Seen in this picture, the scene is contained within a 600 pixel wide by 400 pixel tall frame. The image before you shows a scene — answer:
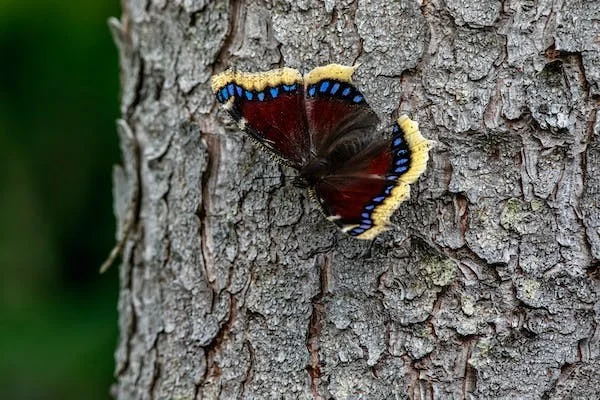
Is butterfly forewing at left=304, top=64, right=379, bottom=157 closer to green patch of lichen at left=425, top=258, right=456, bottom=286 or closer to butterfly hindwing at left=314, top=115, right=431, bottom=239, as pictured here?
butterfly hindwing at left=314, top=115, right=431, bottom=239

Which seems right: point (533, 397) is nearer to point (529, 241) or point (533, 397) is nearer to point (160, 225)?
point (529, 241)

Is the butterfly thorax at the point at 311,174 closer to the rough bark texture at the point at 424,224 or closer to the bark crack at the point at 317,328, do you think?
the rough bark texture at the point at 424,224

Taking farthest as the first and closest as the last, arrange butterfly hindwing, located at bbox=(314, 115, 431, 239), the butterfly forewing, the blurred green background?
the blurred green background
the butterfly forewing
butterfly hindwing, located at bbox=(314, 115, 431, 239)

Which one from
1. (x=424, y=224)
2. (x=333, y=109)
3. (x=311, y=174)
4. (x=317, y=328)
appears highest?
(x=333, y=109)

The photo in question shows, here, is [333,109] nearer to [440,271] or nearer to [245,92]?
[245,92]

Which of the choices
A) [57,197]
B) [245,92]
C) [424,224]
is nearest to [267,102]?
[245,92]

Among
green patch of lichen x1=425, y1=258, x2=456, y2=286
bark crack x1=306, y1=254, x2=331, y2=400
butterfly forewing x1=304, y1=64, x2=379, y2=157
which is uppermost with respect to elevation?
butterfly forewing x1=304, y1=64, x2=379, y2=157

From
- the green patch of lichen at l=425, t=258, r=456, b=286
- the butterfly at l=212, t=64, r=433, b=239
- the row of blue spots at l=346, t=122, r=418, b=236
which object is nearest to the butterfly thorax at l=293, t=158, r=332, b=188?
the butterfly at l=212, t=64, r=433, b=239
